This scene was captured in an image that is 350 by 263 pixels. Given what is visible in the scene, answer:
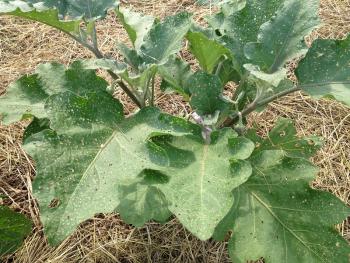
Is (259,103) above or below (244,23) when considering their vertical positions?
below

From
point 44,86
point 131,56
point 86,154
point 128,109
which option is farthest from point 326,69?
point 128,109

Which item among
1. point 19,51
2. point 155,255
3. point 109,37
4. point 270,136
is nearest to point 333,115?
point 270,136

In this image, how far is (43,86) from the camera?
1370 millimetres

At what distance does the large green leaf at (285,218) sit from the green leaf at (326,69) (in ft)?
0.62

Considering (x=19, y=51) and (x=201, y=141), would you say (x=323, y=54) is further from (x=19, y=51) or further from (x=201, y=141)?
(x=19, y=51)

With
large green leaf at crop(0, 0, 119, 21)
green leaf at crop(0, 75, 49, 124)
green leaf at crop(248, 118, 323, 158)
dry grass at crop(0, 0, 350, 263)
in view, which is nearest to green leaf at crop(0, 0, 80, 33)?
large green leaf at crop(0, 0, 119, 21)

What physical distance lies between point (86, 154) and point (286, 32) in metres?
0.58

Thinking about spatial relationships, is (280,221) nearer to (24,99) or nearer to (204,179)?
(204,179)

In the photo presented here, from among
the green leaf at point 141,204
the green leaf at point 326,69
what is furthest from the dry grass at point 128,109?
the green leaf at point 326,69

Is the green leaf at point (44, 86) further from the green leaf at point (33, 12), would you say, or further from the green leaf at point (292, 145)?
the green leaf at point (292, 145)

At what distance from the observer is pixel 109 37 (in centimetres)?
234

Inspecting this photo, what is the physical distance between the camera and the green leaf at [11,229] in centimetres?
146

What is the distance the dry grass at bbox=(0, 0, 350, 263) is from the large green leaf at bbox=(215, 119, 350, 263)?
0.31m

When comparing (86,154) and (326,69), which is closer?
(86,154)
